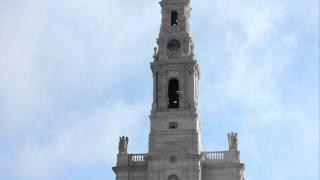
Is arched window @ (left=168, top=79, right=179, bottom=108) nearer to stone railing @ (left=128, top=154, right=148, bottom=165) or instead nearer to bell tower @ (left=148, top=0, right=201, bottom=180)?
bell tower @ (left=148, top=0, right=201, bottom=180)

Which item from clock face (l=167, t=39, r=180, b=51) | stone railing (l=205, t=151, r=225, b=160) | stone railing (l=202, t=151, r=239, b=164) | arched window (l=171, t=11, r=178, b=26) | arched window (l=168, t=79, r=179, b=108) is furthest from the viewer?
arched window (l=171, t=11, r=178, b=26)

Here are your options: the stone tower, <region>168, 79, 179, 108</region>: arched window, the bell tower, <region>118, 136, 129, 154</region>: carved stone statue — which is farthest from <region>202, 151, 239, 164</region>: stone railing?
<region>118, 136, 129, 154</region>: carved stone statue

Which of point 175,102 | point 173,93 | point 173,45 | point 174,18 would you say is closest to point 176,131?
point 175,102

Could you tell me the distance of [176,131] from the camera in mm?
60094

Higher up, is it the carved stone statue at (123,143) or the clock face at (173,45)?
the clock face at (173,45)

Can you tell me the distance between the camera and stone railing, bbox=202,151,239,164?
59.9 meters

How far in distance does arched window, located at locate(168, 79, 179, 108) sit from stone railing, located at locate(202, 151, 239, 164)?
488 cm

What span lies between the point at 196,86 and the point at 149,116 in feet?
17.2

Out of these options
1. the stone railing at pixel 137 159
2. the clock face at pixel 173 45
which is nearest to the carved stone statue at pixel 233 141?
the stone railing at pixel 137 159

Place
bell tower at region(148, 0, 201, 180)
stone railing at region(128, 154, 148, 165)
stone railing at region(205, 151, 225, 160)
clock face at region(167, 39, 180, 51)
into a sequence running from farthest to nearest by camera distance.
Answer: clock face at region(167, 39, 180, 51), stone railing at region(128, 154, 148, 165), stone railing at region(205, 151, 225, 160), bell tower at region(148, 0, 201, 180)

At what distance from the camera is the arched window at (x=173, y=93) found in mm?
61750

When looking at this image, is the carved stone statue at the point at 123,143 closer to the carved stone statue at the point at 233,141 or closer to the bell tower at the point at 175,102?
the bell tower at the point at 175,102

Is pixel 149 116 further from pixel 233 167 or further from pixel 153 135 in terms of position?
pixel 233 167

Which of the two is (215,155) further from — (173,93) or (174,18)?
(174,18)
